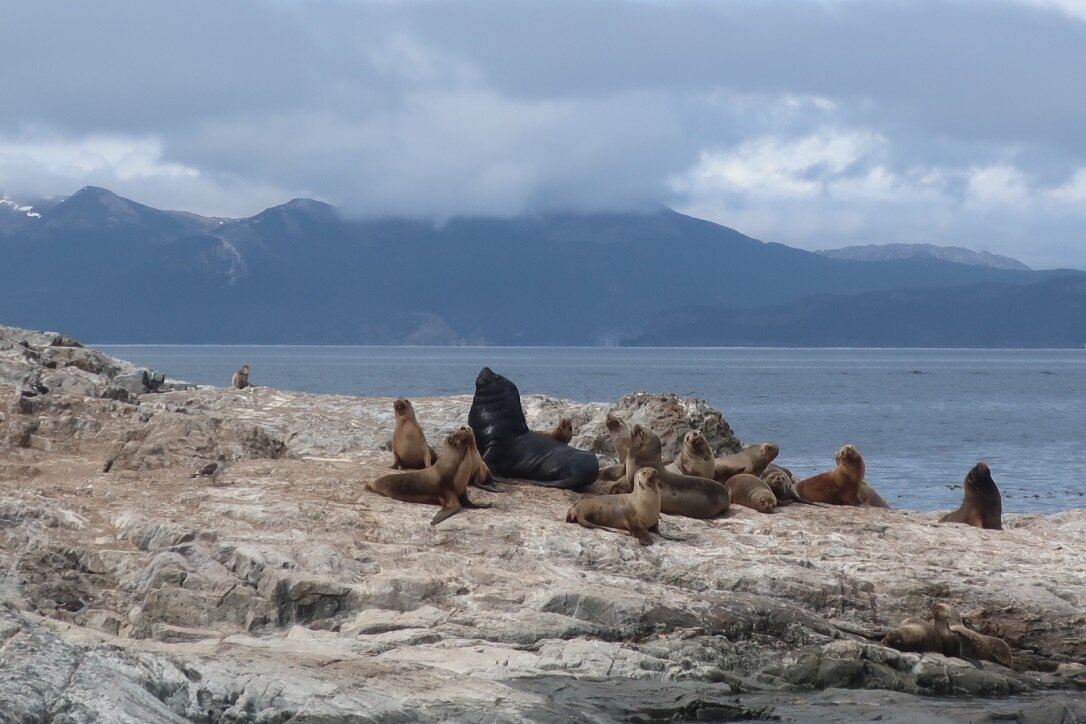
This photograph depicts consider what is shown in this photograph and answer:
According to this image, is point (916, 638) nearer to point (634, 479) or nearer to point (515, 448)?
point (634, 479)

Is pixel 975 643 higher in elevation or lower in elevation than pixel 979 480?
lower

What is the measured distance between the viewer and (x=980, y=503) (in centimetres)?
1519

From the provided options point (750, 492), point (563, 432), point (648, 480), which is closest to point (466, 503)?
point (648, 480)

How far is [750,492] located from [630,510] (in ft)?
8.58

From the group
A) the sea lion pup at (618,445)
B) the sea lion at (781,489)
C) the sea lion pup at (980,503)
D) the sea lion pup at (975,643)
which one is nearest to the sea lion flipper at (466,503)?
the sea lion pup at (618,445)

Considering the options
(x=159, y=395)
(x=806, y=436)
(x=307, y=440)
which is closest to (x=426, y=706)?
(x=307, y=440)

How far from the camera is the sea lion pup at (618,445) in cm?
1536

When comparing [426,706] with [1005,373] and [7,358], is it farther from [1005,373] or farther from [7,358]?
[1005,373]

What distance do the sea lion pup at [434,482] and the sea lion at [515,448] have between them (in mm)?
1790

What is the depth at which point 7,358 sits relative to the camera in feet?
59.1

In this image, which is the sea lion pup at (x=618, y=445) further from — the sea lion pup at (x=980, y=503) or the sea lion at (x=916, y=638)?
the sea lion at (x=916, y=638)

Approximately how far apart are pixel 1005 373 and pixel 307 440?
133 metres

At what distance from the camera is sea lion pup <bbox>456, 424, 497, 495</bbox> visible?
12977mm

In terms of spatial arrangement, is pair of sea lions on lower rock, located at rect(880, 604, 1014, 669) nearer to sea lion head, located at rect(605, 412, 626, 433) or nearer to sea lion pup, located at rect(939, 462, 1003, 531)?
sea lion pup, located at rect(939, 462, 1003, 531)
